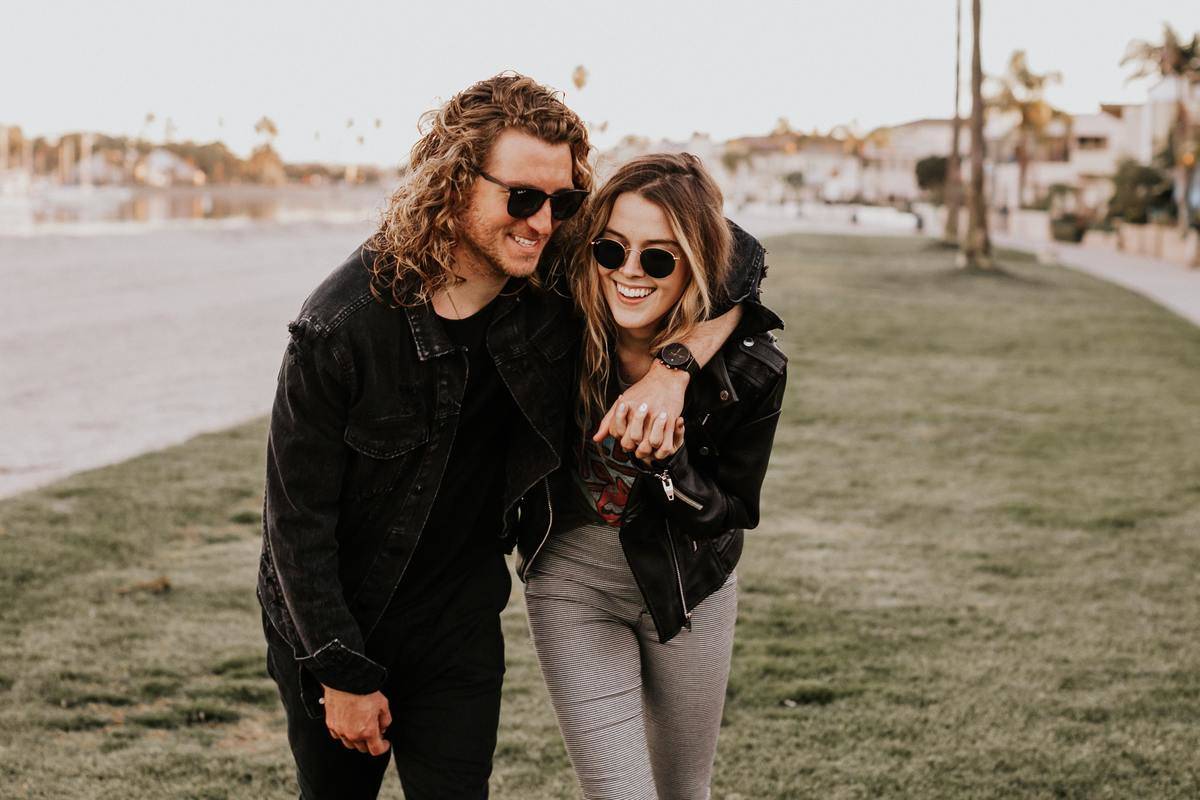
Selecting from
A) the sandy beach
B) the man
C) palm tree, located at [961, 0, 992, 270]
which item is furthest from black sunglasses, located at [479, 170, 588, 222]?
palm tree, located at [961, 0, 992, 270]

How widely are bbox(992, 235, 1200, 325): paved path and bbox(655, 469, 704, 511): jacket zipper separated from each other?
62.4 ft

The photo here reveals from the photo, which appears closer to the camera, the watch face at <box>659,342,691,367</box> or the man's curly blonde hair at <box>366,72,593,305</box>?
the man's curly blonde hair at <box>366,72,593,305</box>

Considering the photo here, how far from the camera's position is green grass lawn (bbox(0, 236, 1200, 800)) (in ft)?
13.9

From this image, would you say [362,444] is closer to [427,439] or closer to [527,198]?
[427,439]

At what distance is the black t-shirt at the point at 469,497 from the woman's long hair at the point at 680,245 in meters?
0.20

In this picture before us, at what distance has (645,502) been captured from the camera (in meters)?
2.70

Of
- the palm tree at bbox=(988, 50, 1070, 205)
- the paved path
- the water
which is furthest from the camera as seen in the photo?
the palm tree at bbox=(988, 50, 1070, 205)

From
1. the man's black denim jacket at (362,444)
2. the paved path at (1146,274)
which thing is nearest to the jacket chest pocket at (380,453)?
the man's black denim jacket at (362,444)

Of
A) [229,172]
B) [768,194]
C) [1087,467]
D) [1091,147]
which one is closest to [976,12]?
[1087,467]

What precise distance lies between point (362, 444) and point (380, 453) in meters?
0.04

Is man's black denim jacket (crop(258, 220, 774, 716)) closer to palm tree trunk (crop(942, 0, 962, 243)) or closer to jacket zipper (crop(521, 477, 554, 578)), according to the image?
jacket zipper (crop(521, 477, 554, 578))

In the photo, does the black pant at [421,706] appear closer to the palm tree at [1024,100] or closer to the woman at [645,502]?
the woman at [645,502]

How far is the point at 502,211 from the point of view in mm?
2582

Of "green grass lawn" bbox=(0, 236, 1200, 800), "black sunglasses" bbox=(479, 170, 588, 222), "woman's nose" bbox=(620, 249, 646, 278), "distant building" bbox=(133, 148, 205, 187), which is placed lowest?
"green grass lawn" bbox=(0, 236, 1200, 800)
